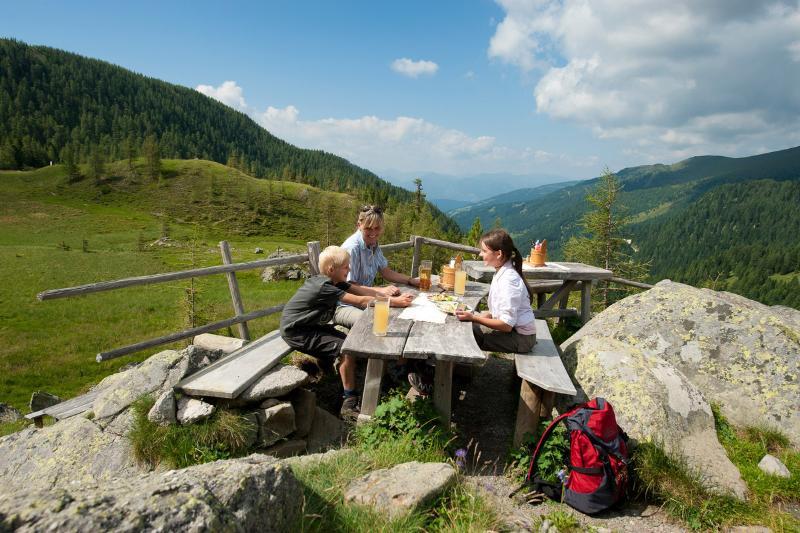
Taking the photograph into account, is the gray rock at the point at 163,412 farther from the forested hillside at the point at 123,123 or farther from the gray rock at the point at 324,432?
the forested hillside at the point at 123,123

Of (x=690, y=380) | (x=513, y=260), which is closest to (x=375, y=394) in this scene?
(x=513, y=260)

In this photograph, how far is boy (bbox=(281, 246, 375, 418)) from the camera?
181 inches

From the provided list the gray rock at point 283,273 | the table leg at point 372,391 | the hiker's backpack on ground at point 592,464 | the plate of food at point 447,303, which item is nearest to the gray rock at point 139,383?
the table leg at point 372,391

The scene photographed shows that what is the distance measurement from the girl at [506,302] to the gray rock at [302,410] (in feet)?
6.29

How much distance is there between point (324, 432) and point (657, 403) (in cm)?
347

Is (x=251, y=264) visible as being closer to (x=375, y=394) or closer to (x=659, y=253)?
(x=375, y=394)

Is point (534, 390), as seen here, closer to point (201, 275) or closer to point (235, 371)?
point (235, 371)

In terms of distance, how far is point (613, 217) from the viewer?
2048 cm

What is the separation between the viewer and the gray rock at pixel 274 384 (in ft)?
13.5

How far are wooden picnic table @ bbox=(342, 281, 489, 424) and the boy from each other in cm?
37

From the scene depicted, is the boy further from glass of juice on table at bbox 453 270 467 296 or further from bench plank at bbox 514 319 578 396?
bench plank at bbox 514 319 578 396

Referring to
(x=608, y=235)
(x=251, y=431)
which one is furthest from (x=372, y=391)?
(x=608, y=235)

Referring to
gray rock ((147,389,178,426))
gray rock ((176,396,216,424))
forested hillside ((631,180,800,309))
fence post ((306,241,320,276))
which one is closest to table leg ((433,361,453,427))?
gray rock ((176,396,216,424))

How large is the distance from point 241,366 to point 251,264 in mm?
2461
